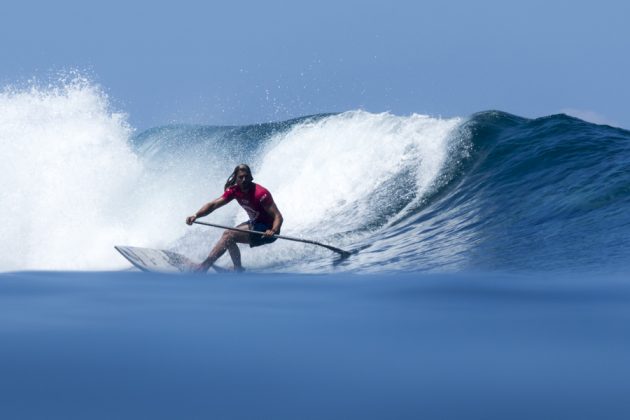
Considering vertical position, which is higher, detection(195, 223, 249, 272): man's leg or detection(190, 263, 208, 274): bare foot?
detection(195, 223, 249, 272): man's leg

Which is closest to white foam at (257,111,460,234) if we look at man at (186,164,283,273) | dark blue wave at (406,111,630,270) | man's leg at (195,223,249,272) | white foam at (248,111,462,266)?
white foam at (248,111,462,266)

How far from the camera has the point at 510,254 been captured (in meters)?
7.77

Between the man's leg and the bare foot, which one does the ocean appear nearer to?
the man's leg

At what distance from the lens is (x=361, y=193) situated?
41.3 feet

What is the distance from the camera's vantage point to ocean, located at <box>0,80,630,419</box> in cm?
296

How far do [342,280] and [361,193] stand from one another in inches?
254

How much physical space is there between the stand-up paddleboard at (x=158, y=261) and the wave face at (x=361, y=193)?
35.2 inches

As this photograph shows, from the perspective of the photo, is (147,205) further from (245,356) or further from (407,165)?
(245,356)

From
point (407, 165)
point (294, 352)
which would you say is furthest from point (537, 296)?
→ point (407, 165)

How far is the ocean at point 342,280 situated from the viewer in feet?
9.71

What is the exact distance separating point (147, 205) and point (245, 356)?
11356mm

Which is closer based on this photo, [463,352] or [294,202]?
[463,352]

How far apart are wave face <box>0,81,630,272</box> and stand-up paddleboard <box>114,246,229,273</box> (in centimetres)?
89

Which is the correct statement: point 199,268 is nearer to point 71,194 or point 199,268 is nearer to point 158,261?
point 158,261
